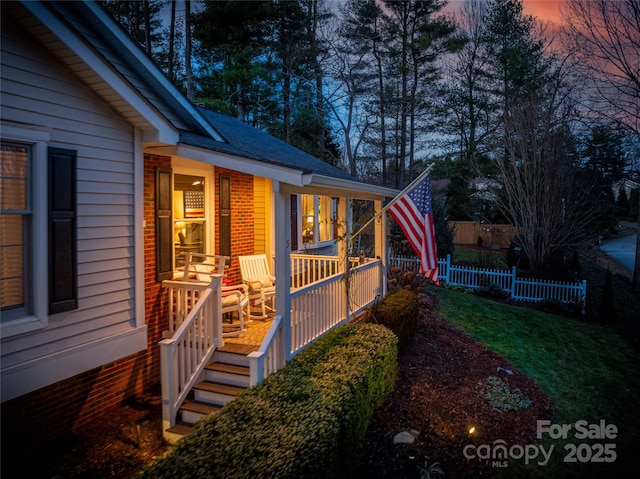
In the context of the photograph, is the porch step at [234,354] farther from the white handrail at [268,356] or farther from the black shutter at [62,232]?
the black shutter at [62,232]

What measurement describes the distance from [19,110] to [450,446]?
589 centimetres

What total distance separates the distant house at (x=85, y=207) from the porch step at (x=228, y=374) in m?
0.61

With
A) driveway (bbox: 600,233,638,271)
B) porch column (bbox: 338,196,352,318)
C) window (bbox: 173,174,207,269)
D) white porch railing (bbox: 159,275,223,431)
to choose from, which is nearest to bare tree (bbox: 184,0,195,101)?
porch column (bbox: 338,196,352,318)

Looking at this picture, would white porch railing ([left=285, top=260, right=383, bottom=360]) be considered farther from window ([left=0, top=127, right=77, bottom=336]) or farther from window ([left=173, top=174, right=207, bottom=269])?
window ([left=0, top=127, right=77, bottom=336])

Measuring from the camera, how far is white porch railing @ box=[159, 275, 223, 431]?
4785mm

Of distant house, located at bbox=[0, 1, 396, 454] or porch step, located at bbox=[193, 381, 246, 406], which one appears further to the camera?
porch step, located at bbox=[193, 381, 246, 406]

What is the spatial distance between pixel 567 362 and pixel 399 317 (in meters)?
4.10

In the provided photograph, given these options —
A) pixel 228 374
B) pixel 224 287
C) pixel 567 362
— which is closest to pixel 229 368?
pixel 228 374

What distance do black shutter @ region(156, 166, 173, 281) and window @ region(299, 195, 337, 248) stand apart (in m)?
4.34

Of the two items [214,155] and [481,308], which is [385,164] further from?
[214,155]

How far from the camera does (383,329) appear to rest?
6508mm

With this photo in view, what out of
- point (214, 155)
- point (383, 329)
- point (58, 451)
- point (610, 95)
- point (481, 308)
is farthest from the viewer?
point (610, 95)

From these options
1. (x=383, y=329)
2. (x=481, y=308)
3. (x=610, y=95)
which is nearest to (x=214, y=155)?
(x=383, y=329)

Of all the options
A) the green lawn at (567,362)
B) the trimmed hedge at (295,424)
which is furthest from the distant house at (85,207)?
the green lawn at (567,362)
